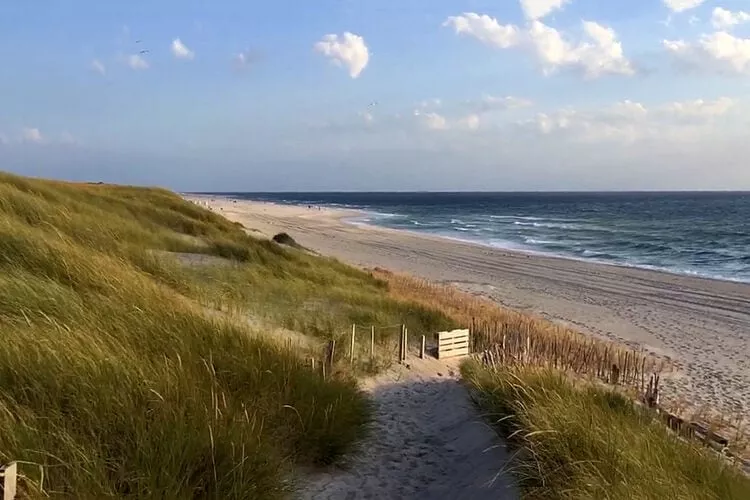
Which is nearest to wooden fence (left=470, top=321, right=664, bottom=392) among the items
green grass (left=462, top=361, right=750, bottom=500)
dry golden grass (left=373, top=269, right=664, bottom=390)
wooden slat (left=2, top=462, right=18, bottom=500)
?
dry golden grass (left=373, top=269, right=664, bottom=390)

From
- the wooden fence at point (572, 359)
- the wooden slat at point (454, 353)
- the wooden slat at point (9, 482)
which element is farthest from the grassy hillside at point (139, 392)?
the wooden slat at point (454, 353)

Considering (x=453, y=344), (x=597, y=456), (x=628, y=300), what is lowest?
(x=628, y=300)

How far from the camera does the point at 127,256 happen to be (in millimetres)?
8586

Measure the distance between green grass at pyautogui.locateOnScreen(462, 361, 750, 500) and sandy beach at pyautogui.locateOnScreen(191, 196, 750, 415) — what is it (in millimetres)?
5954

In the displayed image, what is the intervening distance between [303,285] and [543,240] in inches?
1410

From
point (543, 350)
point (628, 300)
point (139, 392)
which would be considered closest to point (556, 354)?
point (543, 350)

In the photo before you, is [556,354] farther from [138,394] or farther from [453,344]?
[138,394]

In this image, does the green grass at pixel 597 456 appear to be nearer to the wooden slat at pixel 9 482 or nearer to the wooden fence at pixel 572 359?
the wooden fence at pixel 572 359

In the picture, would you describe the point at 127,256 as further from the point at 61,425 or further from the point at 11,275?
the point at 61,425

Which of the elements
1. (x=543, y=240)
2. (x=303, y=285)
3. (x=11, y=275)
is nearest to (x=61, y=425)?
(x=11, y=275)

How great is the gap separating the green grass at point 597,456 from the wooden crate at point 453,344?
4.18 meters

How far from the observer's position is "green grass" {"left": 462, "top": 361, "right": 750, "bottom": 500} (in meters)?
3.72

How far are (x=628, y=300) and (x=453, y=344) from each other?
1350cm

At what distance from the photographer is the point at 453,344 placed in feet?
32.9
